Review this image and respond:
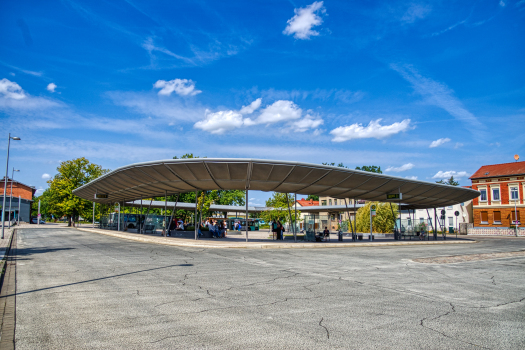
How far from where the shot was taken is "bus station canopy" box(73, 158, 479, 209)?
20.5 metres

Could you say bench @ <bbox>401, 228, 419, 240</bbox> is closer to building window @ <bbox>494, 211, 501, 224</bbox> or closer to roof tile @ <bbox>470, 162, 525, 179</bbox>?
building window @ <bbox>494, 211, 501, 224</bbox>

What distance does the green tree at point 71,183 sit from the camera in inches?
2227

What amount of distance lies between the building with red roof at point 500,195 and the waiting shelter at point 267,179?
29.7m

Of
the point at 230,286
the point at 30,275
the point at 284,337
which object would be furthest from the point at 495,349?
the point at 30,275

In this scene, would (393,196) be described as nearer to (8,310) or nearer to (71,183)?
(8,310)

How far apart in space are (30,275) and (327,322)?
8.54 metres

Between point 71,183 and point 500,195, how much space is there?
69683mm

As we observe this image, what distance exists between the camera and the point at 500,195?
55656 millimetres

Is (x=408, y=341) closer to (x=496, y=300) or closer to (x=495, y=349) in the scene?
(x=495, y=349)

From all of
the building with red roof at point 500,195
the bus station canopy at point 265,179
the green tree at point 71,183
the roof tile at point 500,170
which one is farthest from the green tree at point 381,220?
the green tree at point 71,183

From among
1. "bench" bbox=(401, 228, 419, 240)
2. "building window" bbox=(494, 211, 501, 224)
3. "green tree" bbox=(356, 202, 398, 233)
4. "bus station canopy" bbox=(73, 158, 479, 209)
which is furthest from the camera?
"building window" bbox=(494, 211, 501, 224)

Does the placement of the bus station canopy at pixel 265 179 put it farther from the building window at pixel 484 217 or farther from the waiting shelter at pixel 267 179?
the building window at pixel 484 217

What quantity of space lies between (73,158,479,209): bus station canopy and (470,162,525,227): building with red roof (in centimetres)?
3061

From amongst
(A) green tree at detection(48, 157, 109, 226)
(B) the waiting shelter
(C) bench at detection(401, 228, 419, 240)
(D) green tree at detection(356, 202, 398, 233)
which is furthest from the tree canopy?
(C) bench at detection(401, 228, 419, 240)
